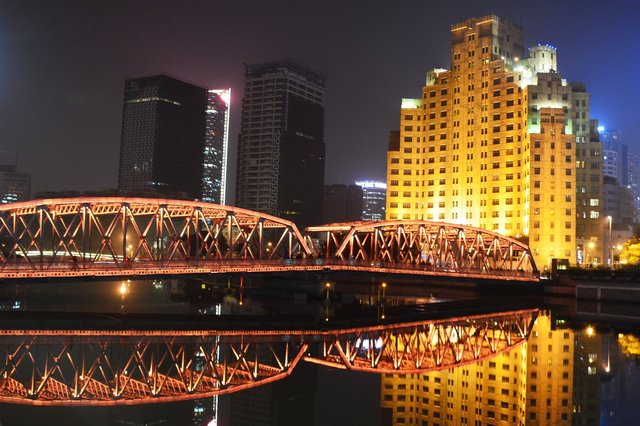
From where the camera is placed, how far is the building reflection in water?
26.0m

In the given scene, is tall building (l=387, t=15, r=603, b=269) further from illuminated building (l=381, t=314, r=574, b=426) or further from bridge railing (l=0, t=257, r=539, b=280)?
illuminated building (l=381, t=314, r=574, b=426)

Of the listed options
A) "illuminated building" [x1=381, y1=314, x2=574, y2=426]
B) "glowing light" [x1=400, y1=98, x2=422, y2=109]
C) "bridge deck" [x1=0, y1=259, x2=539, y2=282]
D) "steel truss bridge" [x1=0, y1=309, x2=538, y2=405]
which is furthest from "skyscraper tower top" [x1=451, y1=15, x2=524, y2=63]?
"illuminated building" [x1=381, y1=314, x2=574, y2=426]

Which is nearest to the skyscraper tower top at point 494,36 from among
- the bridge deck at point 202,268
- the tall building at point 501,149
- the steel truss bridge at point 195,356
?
the tall building at point 501,149

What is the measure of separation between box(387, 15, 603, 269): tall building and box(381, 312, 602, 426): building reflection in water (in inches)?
2848

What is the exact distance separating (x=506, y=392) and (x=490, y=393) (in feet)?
2.72

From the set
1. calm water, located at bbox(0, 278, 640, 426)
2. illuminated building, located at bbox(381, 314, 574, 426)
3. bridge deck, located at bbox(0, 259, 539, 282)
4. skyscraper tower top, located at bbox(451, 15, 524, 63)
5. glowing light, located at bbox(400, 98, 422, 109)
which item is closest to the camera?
calm water, located at bbox(0, 278, 640, 426)

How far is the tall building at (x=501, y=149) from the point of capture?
108062 mm

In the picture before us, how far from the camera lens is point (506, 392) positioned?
29.9 m

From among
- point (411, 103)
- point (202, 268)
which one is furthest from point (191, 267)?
point (411, 103)

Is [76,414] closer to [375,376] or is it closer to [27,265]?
[375,376]

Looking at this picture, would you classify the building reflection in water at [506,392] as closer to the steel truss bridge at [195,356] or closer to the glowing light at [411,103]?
the steel truss bridge at [195,356]

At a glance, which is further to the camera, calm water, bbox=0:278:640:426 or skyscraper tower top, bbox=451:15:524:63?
skyscraper tower top, bbox=451:15:524:63

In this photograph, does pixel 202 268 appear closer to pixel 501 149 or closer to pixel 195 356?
pixel 195 356

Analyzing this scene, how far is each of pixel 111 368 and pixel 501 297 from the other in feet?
213
